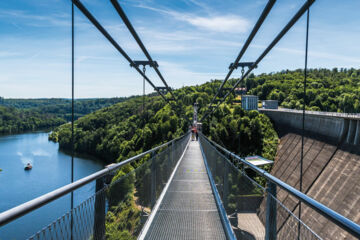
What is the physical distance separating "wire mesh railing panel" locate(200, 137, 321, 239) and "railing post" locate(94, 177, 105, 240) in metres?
1.03

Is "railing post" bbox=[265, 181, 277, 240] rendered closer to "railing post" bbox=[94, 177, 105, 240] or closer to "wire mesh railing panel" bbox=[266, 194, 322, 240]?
"wire mesh railing panel" bbox=[266, 194, 322, 240]

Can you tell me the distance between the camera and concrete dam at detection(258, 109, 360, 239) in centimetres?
1471

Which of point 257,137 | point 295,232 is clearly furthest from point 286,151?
point 295,232

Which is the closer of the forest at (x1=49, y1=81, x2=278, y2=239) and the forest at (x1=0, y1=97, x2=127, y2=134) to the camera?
the forest at (x1=49, y1=81, x2=278, y2=239)

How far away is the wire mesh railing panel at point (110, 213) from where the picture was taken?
115 cm

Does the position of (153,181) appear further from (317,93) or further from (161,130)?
(317,93)

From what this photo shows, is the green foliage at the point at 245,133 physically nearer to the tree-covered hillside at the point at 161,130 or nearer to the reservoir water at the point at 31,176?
the tree-covered hillside at the point at 161,130

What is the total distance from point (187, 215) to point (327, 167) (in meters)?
19.2

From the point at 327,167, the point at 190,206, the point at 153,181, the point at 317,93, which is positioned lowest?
the point at 327,167

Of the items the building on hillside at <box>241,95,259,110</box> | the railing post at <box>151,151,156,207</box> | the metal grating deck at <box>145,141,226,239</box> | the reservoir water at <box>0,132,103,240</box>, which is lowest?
the reservoir water at <box>0,132,103,240</box>

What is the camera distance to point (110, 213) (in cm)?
174

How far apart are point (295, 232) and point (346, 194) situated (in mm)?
17344

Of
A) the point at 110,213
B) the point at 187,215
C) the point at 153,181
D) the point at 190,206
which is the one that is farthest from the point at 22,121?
the point at 110,213

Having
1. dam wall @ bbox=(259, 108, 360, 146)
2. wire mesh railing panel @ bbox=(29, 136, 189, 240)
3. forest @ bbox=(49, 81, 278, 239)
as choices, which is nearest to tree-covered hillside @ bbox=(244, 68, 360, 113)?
forest @ bbox=(49, 81, 278, 239)
